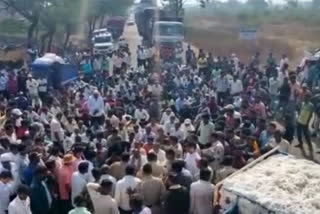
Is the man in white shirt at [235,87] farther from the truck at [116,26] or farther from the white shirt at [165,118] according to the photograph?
the truck at [116,26]

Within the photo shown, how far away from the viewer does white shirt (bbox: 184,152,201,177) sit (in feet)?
37.9

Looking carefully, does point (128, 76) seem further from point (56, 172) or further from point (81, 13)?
point (81, 13)

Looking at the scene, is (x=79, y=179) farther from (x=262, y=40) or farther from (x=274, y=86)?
(x=262, y=40)

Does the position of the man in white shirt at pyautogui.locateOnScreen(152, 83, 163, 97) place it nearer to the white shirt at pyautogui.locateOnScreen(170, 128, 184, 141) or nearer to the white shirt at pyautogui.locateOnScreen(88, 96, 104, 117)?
the white shirt at pyautogui.locateOnScreen(88, 96, 104, 117)

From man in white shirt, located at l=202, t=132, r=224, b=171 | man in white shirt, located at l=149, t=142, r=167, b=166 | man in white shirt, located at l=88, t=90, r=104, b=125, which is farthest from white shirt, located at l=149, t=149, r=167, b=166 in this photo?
man in white shirt, located at l=88, t=90, r=104, b=125

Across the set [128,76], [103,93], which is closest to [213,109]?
[103,93]

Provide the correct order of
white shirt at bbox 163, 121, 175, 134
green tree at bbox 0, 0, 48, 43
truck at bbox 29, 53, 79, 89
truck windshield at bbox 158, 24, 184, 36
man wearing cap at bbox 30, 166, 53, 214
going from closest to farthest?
man wearing cap at bbox 30, 166, 53, 214 < white shirt at bbox 163, 121, 175, 134 < truck at bbox 29, 53, 79, 89 < truck windshield at bbox 158, 24, 184, 36 < green tree at bbox 0, 0, 48, 43

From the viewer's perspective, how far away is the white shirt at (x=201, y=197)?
985cm

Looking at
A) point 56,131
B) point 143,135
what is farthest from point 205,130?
point 56,131

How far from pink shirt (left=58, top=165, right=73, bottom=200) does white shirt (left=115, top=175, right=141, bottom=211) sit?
1.03 metres

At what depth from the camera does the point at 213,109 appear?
17484mm

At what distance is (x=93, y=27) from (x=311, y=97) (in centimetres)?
3461

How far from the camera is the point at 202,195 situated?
388 inches

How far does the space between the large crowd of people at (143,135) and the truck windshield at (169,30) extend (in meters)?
11.5
